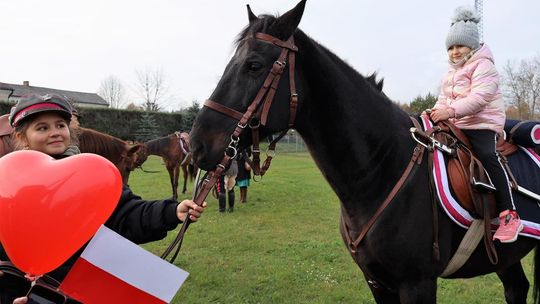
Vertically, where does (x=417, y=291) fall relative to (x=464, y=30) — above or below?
below

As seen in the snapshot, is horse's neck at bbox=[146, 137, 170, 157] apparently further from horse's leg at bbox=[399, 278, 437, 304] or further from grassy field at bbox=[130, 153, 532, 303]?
horse's leg at bbox=[399, 278, 437, 304]

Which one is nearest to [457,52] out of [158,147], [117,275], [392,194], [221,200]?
[392,194]

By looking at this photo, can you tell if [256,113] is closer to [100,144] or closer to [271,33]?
[271,33]

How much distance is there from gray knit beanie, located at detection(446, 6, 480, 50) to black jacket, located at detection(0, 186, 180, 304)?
2392 millimetres

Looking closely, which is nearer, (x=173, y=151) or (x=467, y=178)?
(x=467, y=178)

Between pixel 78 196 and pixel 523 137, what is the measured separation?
3227 millimetres

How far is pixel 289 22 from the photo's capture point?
219 cm

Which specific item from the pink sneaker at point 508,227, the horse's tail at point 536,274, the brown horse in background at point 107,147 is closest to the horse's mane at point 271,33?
the pink sneaker at point 508,227

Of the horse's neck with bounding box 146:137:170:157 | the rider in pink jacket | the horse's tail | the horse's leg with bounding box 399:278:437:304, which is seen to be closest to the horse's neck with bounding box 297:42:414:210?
the rider in pink jacket

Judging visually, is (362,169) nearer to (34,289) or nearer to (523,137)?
(523,137)

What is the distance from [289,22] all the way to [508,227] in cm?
195

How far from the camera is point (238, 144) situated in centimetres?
210

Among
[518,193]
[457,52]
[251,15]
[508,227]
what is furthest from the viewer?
[457,52]

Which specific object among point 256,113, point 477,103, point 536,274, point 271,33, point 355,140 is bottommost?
point 536,274
